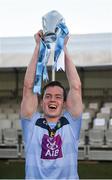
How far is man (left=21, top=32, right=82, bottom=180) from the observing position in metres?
2.21

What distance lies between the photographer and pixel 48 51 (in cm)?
243

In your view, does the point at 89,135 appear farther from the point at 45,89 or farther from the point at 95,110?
the point at 45,89

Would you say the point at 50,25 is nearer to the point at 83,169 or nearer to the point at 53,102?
the point at 53,102

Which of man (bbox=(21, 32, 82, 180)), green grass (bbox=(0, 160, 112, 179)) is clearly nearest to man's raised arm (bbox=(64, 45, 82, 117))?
man (bbox=(21, 32, 82, 180))

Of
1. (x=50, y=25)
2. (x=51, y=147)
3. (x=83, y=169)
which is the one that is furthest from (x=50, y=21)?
(x=83, y=169)

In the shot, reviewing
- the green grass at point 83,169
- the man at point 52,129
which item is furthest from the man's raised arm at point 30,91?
the green grass at point 83,169

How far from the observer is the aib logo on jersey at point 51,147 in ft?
7.32

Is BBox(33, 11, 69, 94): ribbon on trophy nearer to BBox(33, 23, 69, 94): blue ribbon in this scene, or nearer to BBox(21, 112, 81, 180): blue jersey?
BBox(33, 23, 69, 94): blue ribbon

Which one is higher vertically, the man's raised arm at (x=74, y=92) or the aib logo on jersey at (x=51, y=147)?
the man's raised arm at (x=74, y=92)

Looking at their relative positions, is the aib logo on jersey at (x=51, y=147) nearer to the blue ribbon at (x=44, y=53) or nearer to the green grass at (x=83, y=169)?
the blue ribbon at (x=44, y=53)

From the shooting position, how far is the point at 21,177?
23.7 feet

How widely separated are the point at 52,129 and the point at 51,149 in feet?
0.35

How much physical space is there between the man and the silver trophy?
0.20 feet

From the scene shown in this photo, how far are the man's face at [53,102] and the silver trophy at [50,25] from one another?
0.91 ft
